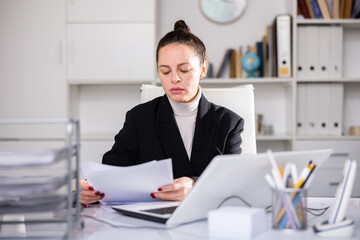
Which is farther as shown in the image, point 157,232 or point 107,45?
point 107,45

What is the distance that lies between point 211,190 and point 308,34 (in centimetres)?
260

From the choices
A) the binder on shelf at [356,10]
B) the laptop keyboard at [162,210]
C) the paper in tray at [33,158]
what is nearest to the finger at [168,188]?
the laptop keyboard at [162,210]

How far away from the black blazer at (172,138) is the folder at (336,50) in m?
1.73

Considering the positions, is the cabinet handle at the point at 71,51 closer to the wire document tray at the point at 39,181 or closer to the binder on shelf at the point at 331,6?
the binder on shelf at the point at 331,6

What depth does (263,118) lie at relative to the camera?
3711 mm

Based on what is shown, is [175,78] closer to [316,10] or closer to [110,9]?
[110,9]

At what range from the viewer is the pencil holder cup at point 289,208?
105 centimetres

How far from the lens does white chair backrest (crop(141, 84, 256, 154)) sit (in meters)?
2.03

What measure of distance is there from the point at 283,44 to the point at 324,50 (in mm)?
287

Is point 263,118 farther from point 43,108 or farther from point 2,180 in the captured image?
point 2,180

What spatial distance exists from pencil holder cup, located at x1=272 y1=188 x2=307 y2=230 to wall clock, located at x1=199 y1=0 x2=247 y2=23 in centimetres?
275

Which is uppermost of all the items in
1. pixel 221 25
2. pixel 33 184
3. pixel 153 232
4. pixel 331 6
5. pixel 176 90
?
pixel 331 6

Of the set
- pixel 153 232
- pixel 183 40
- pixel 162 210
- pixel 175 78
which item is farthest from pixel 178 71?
pixel 153 232

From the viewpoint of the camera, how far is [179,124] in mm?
2002
